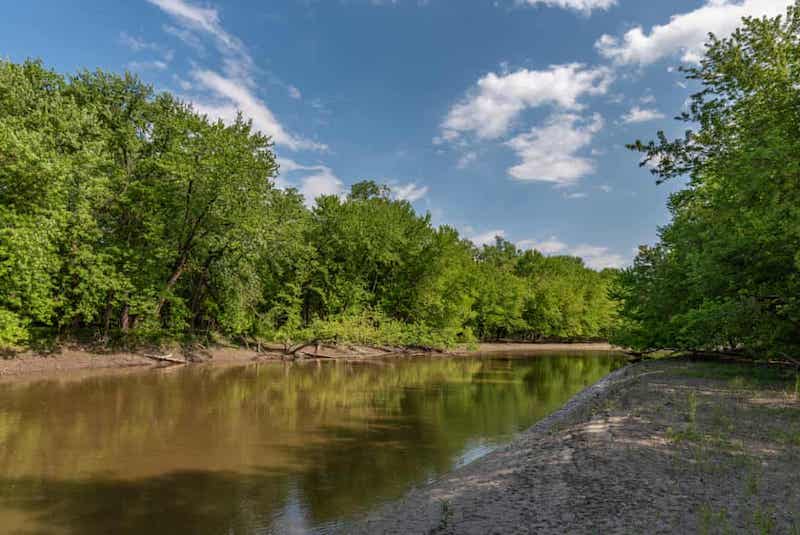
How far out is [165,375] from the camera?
1118 inches

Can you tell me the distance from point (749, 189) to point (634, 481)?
1117 cm

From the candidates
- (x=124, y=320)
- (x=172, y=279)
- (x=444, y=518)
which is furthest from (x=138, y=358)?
(x=444, y=518)

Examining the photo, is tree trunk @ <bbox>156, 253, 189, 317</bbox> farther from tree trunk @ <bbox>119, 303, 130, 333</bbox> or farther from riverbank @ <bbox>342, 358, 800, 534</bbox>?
riverbank @ <bbox>342, 358, 800, 534</bbox>

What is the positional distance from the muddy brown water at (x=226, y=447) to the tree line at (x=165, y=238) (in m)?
7.48

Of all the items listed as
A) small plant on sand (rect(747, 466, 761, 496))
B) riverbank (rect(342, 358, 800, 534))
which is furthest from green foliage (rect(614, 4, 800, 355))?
small plant on sand (rect(747, 466, 761, 496))

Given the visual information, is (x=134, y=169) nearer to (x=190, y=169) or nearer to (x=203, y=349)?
(x=190, y=169)

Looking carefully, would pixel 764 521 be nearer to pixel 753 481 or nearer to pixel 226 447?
pixel 753 481

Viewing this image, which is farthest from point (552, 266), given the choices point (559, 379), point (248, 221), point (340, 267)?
point (248, 221)

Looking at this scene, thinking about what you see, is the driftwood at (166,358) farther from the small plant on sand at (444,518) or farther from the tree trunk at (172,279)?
the small plant on sand at (444,518)

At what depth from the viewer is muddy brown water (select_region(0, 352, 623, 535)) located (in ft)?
30.0

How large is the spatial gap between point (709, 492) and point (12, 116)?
3510 centimetres

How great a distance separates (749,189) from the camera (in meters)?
14.4

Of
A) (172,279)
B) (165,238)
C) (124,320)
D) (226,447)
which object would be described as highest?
(165,238)

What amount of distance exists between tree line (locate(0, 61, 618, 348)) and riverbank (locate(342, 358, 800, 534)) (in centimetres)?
2488
